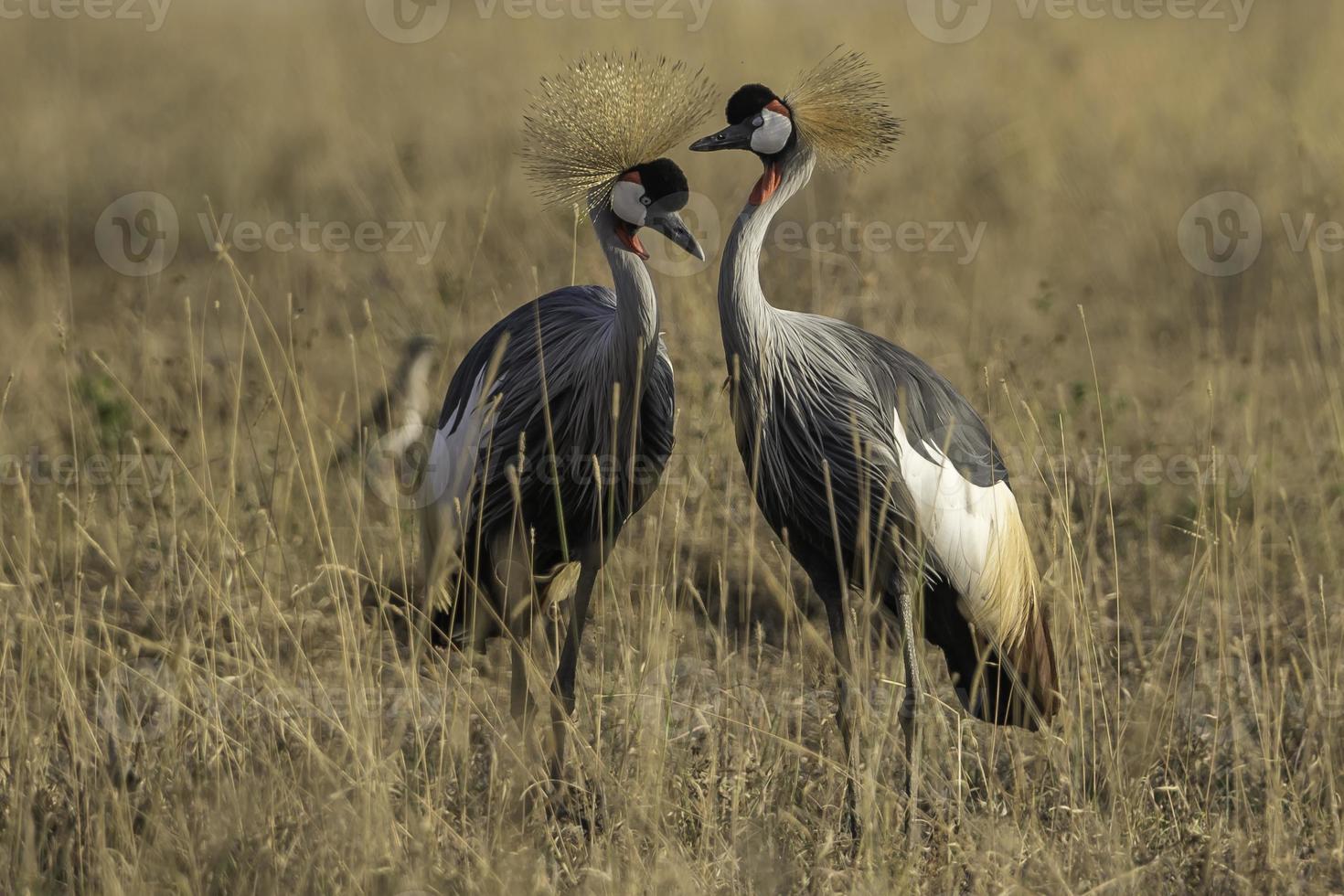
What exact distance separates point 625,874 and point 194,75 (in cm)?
713

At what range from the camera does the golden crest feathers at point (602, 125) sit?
2.86 meters

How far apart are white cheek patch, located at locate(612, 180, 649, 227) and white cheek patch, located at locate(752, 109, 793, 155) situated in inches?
8.9

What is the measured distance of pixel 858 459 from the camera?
8.67 ft

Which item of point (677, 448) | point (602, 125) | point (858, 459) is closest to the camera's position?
point (858, 459)

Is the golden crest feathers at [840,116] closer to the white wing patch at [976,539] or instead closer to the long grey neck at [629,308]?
the long grey neck at [629,308]

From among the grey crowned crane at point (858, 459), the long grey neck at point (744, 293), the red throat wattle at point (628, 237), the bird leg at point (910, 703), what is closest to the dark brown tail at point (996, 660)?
the grey crowned crane at point (858, 459)

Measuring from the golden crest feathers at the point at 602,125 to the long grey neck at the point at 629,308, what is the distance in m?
0.10

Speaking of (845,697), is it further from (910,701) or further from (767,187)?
(767,187)

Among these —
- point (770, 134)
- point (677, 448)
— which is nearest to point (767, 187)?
point (770, 134)

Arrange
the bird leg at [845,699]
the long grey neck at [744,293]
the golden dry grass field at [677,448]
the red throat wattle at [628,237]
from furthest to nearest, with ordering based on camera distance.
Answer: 1. the red throat wattle at [628,237]
2. the long grey neck at [744,293]
3. the bird leg at [845,699]
4. the golden dry grass field at [677,448]

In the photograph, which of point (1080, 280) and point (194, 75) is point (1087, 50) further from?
point (194, 75)

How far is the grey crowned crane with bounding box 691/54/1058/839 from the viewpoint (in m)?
2.71

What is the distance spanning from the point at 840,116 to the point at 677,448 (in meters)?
1.54

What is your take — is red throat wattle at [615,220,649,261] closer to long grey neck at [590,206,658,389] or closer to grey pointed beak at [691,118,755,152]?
long grey neck at [590,206,658,389]
